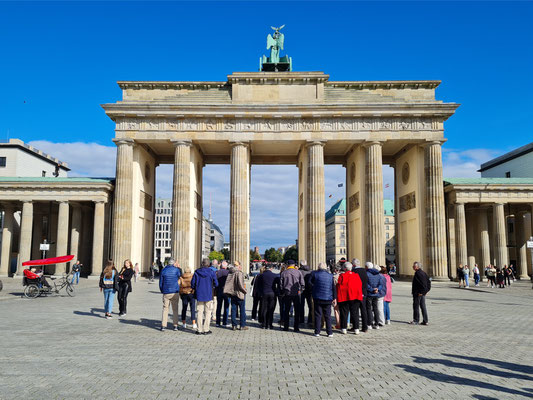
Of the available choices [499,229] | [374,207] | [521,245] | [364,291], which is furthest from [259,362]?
[521,245]

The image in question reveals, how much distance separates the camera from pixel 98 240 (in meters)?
38.8

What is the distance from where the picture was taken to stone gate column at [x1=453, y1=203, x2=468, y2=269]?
37.3 metres

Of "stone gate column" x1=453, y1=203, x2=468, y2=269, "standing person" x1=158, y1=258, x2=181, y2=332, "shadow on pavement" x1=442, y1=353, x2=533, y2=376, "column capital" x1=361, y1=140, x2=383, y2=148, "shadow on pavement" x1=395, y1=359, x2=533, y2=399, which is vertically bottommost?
"shadow on pavement" x1=442, y1=353, x2=533, y2=376

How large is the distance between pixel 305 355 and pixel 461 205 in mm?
33660

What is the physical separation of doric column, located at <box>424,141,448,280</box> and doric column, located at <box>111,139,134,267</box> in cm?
2545

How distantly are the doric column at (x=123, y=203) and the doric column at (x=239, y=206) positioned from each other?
28.8 feet

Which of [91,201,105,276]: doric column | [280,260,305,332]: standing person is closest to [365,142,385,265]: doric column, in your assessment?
[91,201,105,276]: doric column

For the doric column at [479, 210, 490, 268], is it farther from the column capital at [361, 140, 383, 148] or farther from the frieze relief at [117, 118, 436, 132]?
the column capital at [361, 140, 383, 148]

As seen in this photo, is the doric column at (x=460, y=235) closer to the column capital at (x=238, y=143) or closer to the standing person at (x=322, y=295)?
the column capital at (x=238, y=143)

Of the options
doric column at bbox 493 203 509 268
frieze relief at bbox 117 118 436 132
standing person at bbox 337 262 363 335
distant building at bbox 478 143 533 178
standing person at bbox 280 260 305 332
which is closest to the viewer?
standing person at bbox 337 262 363 335

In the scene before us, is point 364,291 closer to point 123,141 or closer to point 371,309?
point 371,309

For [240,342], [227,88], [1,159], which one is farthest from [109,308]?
[1,159]

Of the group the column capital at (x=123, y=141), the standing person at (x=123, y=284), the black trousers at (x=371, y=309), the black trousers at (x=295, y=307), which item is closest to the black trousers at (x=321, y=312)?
the black trousers at (x=295, y=307)

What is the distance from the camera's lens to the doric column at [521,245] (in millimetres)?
43219
